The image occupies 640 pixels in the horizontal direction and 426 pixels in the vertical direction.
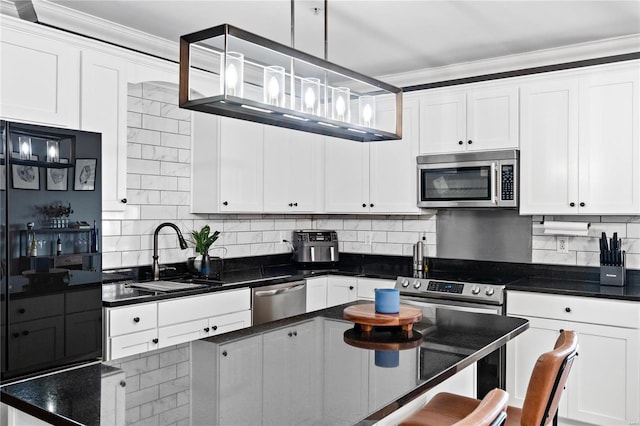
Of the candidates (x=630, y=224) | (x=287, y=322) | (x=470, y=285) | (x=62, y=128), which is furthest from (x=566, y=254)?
(x=62, y=128)

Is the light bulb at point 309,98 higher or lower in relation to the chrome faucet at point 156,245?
higher

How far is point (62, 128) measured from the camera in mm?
2982

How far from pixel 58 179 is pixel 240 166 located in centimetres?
173

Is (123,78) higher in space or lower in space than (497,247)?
higher

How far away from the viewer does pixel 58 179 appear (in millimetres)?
2891

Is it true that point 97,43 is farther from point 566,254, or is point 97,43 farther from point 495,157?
point 566,254

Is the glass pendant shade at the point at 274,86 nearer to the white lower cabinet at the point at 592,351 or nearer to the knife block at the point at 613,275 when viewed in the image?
the white lower cabinet at the point at 592,351

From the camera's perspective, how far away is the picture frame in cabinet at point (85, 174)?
2975 millimetres

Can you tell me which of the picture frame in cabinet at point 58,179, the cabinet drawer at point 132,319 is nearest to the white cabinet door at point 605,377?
the cabinet drawer at point 132,319

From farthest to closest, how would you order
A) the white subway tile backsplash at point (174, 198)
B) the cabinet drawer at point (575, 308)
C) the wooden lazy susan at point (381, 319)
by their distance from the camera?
the white subway tile backsplash at point (174, 198), the cabinet drawer at point (575, 308), the wooden lazy susan at point (381, 319)

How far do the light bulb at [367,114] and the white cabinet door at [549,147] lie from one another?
1890 mm

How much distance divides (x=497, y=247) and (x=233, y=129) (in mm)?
2288

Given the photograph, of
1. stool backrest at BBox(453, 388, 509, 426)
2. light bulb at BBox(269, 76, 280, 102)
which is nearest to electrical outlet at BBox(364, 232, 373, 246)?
light bulb at BBox(269, 76, 280, 102)

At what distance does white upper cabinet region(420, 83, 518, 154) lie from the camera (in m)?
4.19
